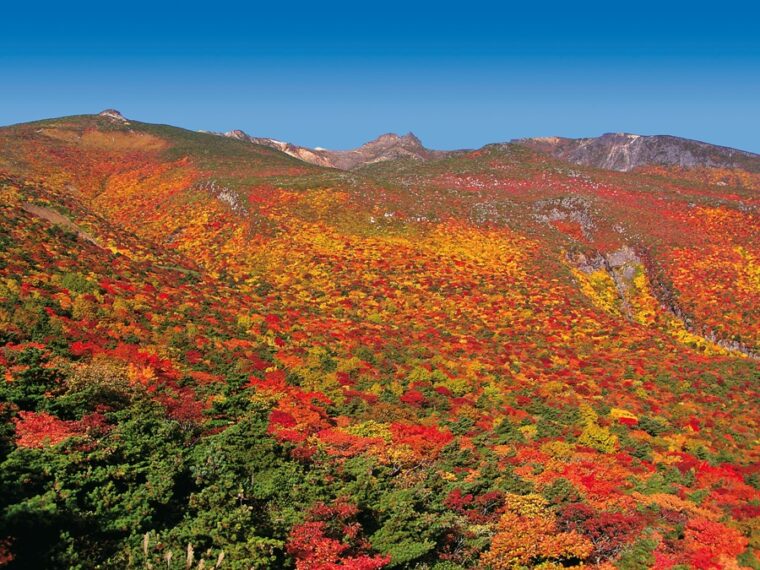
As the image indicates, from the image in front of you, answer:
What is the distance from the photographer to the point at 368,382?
1297 inches

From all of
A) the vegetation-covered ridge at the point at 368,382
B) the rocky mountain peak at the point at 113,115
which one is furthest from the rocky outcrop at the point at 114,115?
the vegetation-covered ridge at the point at 368,382

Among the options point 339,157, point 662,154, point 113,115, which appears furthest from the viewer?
point 339,157

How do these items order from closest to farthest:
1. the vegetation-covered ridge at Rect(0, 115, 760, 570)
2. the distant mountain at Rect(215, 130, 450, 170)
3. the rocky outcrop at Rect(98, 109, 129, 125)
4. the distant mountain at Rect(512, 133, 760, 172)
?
the vegetation-covered ridge at Rect(0, 115, 760, 570) < the rocky outcrop at Rect(98, 109, 129, 125) < the distant mountain at Rect(512, 133, 760, 172) < the distant mountain at Rect(215, 130, 450, 170)

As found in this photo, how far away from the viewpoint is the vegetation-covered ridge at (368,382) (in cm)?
1603

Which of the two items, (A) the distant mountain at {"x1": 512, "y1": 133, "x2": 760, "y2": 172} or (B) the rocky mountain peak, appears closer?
(B) the rocky mountain peak

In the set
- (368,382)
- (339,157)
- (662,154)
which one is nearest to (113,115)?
(339,157)

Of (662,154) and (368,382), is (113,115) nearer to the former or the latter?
(368,382)

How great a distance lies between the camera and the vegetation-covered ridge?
16.0 meters

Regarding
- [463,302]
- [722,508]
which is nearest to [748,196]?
[463,302]

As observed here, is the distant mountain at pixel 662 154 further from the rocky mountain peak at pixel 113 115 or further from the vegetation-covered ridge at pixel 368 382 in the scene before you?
the rocky mountain peak at pixel 113 115

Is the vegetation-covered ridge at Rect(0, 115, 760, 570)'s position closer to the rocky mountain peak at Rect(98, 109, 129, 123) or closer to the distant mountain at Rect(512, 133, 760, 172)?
the rocky mountain peak at Rect(98, 109, 129, 123)

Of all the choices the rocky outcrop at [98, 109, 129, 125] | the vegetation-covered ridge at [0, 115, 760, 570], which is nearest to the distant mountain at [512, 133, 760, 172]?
the vegetation-covered ridge at [0, 115, 760, 570]

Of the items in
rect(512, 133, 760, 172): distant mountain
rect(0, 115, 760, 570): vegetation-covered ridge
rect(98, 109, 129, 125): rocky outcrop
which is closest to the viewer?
rect(0, 115, 760, 570): vegetation-covered ridge

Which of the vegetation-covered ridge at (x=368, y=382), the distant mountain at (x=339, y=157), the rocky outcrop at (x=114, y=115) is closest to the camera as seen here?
the vegetation-covered ridge at (x=368, y=382)
